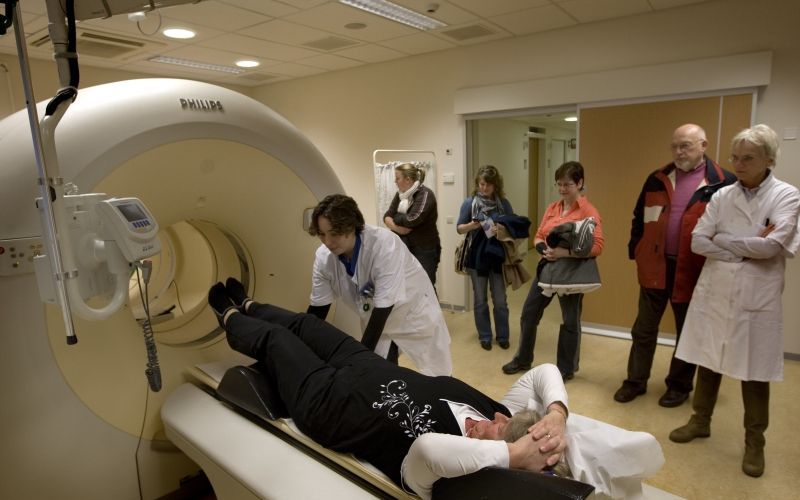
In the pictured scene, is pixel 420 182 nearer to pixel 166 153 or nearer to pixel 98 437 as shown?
pixel 166 153

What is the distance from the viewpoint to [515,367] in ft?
10.2

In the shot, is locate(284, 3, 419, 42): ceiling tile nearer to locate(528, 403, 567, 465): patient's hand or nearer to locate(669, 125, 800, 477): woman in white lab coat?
locate(669, 125, 800, 477): woman in white lab coat

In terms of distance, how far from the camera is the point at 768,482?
1.99 meters

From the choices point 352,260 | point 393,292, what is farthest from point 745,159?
point 352,260

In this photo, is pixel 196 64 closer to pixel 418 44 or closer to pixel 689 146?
pixel 418 44

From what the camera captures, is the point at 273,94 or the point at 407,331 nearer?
the point at 407,331

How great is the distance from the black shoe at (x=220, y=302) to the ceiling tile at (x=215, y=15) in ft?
6.19

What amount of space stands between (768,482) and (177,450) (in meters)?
2.39

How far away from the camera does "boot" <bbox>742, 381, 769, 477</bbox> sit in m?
2.02

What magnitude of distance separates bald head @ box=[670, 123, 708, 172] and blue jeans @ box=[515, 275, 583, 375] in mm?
895

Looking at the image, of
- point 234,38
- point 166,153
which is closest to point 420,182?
point 234,38

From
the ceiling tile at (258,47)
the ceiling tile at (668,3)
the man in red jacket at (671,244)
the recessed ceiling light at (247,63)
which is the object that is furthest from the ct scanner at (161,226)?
the recessed ceiling light at (247,63)

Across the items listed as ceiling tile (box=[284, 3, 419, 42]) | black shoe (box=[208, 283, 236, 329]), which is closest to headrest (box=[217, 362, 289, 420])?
black shoe (box=[208, 283, 236, 329])

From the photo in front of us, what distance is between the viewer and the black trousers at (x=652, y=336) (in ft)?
8.09
